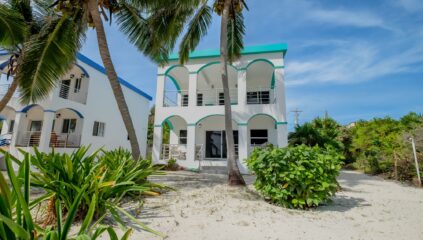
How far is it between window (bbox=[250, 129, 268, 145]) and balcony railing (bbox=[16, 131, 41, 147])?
14900 millimetres

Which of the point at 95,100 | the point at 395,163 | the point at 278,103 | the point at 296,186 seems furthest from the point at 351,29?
the point at 95,100

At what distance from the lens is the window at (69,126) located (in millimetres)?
16516

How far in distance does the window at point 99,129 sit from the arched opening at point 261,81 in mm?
12465

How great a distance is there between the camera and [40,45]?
26.1 feet

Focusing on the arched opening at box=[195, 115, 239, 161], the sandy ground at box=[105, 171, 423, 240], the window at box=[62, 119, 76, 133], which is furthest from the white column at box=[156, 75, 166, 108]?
the sandy ground at box=[105, 171, 423, 240]

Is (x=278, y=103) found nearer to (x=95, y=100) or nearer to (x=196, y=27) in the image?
(x=196, y=27)

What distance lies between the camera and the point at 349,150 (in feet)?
64.8

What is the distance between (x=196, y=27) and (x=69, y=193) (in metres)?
9.36

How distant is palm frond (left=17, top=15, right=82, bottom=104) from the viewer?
26.1ft

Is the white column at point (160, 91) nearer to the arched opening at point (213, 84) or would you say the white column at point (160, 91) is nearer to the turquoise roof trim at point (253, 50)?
the turquoise roof trim at point (253, 50)

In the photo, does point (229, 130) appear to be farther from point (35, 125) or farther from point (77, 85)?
point (35, 125)

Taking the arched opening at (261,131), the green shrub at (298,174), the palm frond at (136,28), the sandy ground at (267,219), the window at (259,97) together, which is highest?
the palm frond at (136,28)

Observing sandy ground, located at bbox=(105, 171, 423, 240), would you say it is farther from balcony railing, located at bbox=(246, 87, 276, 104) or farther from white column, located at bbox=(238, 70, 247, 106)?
balcony railing, located at bbox=(246, 87, 276, 104)

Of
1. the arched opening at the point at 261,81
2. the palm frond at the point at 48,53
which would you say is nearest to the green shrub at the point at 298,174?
the palm frond at the point at 48,53
